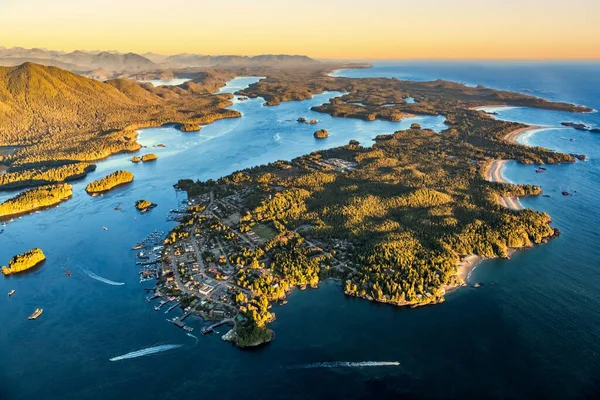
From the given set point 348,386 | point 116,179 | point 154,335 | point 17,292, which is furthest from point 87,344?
point 116,179

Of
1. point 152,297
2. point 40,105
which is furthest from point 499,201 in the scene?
point 40,105

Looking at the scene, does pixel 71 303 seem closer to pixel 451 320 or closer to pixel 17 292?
pixel 17 292

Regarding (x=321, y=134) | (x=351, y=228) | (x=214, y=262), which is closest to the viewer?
(x=214, y=262)

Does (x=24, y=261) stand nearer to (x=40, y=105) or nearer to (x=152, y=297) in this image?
(x=152, y=297)

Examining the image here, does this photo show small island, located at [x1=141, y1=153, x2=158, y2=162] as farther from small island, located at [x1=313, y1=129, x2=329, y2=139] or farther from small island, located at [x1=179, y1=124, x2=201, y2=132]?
small island, located at [x1=313, y1=129, x2=329, y2=139]

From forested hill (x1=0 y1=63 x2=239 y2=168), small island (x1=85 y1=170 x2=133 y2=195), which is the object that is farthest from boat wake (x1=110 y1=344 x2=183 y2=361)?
forested hill (x1=0 y1=63 x2=239 y2=168)
